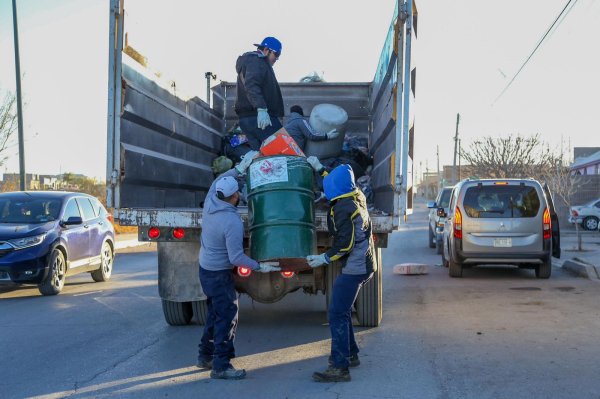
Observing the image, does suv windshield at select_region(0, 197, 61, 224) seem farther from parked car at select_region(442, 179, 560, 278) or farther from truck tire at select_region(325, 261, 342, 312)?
parked car at select_region(442, 179, 560, 278)

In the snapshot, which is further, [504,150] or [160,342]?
[504,150]

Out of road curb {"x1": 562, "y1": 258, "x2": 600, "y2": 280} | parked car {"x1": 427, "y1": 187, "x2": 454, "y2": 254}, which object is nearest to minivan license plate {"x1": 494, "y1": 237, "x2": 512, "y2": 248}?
A: road curb {"x1": 562, "y1": 258, "x2": 600, "y2": 280}

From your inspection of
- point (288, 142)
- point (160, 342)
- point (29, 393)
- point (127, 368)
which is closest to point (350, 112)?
point (288, 142)

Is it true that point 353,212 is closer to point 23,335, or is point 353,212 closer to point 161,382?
point 161,382

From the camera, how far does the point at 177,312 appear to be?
7.71 meters

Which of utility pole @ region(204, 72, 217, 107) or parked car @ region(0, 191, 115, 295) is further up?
utility pole @ region(204, 72, 217, 107)

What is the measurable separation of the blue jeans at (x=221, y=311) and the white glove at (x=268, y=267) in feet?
0.88

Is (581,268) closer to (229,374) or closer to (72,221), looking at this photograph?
(72,221)

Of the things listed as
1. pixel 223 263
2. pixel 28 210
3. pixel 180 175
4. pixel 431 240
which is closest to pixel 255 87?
pixel 180 175

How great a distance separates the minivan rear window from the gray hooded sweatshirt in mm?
7776

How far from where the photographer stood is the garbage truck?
265 inches

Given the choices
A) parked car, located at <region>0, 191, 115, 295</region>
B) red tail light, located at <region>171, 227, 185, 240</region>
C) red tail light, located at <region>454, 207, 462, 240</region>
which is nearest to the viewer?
red tail light, located at <region>171, 227, 185, 240</region>

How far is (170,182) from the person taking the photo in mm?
8352

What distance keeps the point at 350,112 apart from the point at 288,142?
4.38m
